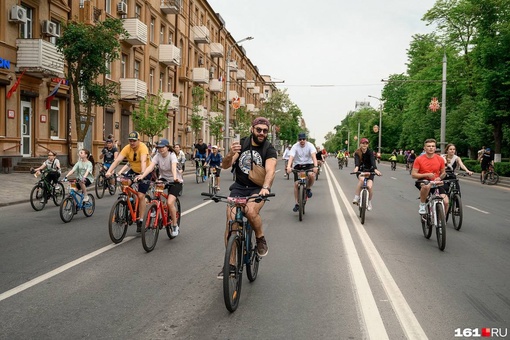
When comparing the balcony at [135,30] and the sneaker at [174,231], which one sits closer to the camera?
the sneaker at [174,231]

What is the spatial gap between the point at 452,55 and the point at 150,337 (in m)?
46.1

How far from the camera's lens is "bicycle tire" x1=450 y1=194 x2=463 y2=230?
31.0ft

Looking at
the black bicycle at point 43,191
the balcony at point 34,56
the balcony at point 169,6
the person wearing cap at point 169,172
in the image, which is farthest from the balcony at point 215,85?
the person wearing cap at point 169,172

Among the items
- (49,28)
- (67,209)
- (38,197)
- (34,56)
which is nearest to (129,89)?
(49,28)

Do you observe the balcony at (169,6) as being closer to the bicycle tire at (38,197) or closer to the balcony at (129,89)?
the balcony at (129,89)

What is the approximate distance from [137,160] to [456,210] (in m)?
6.17

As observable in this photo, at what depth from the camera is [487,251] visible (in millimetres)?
7402

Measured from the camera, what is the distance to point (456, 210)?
9648 millimetres

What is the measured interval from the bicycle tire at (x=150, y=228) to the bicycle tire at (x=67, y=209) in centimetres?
326

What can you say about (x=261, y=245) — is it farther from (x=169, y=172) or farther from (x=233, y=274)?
(x=169, y=172)

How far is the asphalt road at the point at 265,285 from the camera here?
396 centimetres

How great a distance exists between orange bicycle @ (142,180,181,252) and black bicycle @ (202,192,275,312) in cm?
213

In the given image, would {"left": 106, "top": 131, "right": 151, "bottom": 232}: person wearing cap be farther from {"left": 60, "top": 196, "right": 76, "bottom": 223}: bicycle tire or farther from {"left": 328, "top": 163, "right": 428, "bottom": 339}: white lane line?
→ {"left": 328, "top": 163, "right": 428, "bottom": 339}: white lane line

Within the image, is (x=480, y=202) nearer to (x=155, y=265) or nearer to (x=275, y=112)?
(x=155, y=265)
